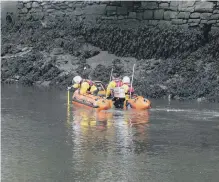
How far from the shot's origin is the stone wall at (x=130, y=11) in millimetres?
32344

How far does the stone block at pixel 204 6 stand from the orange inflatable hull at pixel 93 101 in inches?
396

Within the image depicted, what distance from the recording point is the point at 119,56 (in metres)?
34.1

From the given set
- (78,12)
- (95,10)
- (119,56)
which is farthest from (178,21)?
(78,12)

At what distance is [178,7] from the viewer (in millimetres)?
32844

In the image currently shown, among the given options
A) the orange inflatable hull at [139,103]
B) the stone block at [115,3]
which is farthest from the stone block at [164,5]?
the orange inflatable hull at [139,103]

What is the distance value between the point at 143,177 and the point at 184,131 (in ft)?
19.6

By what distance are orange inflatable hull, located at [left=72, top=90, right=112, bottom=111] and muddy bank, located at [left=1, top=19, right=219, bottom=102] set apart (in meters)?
4.50

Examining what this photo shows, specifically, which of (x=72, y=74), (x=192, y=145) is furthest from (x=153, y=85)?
(x=192, y=145)

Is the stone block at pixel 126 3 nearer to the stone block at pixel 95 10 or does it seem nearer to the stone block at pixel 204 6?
the stone block at pixel 95 10

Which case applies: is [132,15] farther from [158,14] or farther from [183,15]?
[183,15]

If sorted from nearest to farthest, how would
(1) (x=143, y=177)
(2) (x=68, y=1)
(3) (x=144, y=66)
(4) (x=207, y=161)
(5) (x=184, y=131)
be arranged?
1. (1) (x=143, y=177)
2. (4) (x=207, y=161)
3. (5) (x=184, y=131)
4. (3) (x=144, y=66)
5. (2) (x=68, y=1)

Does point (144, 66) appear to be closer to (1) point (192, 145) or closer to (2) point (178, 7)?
(2) point (178, 7)

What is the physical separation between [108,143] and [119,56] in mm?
17086

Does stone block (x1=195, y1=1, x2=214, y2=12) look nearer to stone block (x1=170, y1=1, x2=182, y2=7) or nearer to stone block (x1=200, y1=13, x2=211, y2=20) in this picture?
stone block (x1=200, y1=13, x2=211, y2=20)
